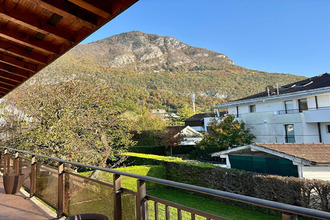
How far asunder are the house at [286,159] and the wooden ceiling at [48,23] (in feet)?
32.1

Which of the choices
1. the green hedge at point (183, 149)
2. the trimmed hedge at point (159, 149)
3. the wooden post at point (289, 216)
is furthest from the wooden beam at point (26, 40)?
the green hedge at point (183, 149)

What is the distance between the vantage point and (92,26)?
2.67m

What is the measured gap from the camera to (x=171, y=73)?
6981cm

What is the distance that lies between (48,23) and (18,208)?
3102mm

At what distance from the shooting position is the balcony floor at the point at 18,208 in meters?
3.66

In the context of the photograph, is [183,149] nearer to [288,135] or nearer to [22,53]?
[288,135]

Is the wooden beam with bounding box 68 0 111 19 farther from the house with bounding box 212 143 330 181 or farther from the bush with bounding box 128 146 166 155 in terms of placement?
the bush with bounding box 128 146 166 155

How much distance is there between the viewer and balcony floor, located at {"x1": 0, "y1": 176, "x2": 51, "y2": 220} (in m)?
3.66

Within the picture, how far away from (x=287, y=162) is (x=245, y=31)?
87589 millimetres

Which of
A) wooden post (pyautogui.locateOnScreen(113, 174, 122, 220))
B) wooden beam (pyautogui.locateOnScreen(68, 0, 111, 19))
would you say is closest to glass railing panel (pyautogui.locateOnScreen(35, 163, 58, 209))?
wooden post (pyautogui.locateOnScreen(113, 174, 122, 220))

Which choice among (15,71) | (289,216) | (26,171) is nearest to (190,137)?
(26,171)

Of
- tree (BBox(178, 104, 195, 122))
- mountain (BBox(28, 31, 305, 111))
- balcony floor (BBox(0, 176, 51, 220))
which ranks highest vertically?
mountain (BBox(28, 31, 305, 111))

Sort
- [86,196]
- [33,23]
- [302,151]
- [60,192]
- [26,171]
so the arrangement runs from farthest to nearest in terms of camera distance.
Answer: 1. [302,151]
2. [26,171]
3. [60,192]
4. [86,196]
5. [33,23]

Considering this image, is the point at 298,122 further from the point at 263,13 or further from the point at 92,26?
the point at 263,13
